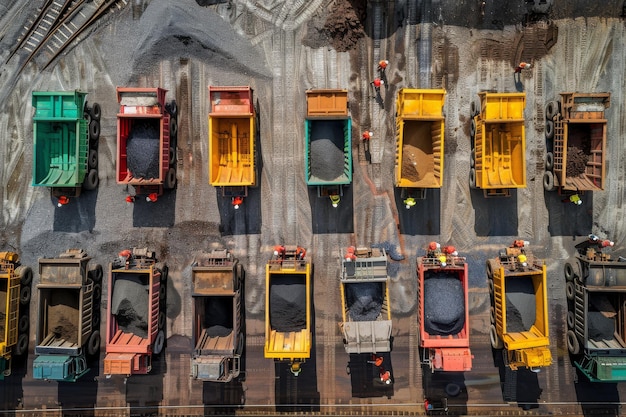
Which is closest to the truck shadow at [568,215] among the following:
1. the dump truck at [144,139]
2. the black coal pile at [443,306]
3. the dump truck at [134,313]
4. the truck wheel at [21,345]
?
the black coal pile at [443,306]

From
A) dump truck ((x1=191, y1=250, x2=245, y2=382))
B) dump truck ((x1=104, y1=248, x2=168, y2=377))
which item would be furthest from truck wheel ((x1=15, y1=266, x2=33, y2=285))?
dump truck ((x1=191, y1=250, x2=245, y2=382))

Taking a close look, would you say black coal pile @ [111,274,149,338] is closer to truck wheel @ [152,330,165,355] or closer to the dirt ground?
truck wheel @ [152,330,165,355]

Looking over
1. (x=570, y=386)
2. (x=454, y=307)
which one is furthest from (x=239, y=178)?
(x=570, y=386)

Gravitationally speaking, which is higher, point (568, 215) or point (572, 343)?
point (568, 215)

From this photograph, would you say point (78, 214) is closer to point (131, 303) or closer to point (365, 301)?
point (131, 303)

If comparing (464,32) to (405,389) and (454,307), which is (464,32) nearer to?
(454,307)

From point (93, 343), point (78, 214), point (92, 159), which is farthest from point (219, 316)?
point (92, 159)
